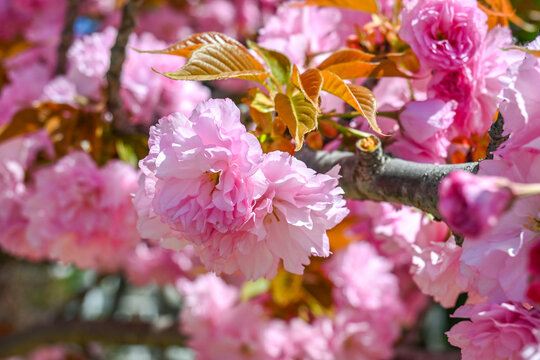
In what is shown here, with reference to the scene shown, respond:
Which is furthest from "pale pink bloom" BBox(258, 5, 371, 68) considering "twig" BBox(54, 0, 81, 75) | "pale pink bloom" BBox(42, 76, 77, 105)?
"twig" BBox(54, 0, 81, 75)

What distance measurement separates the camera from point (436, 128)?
64 cm

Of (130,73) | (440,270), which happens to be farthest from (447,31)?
(130,73)

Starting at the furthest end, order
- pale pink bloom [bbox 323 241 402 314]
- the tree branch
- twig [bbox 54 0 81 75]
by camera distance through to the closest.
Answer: pale pink bloom [bbox 323 241 402 314] → twig [bbox 54 0 81 75] → the tree branch

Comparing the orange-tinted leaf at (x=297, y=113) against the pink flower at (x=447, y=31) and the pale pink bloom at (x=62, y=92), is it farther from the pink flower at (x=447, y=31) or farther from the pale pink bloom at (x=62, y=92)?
the pale pink bloom at (x=62, y=92)

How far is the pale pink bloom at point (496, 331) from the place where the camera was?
1.51 feet

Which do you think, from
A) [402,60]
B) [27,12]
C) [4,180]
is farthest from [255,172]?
[27,12]

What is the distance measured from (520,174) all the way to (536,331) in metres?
0.14

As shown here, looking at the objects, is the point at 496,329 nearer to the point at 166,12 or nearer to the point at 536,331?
the point at 536,331

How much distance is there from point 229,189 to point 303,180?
7 centimetres

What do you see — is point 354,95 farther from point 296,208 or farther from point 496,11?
point 496,11

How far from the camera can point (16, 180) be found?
3.64 ft

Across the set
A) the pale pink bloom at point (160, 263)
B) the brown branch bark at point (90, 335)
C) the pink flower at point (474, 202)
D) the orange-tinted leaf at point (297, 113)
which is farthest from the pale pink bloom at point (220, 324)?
the pink flower at point (474, 202)

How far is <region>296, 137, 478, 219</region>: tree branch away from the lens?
57 centimetres

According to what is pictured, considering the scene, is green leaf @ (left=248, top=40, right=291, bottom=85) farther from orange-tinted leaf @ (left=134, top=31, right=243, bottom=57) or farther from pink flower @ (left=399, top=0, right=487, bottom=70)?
pink flower @ (left=399, top=0, right=487, bottom=70)
